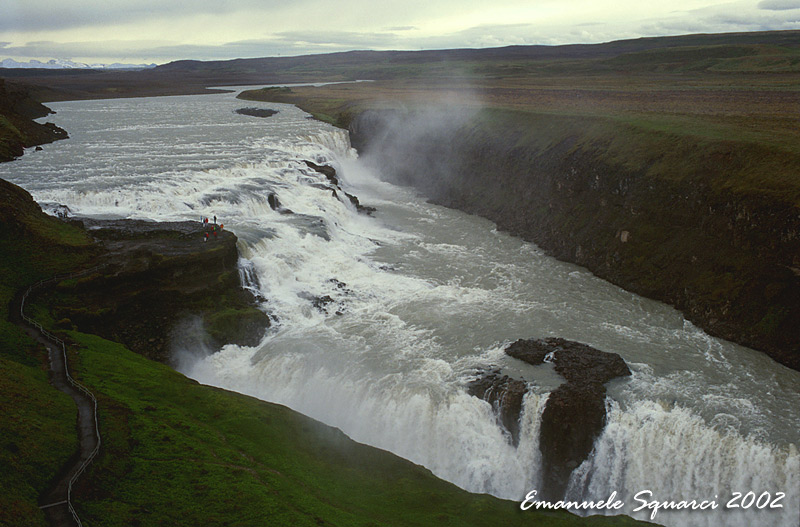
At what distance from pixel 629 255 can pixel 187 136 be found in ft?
171

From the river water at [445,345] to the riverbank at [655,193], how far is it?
68.2 inches

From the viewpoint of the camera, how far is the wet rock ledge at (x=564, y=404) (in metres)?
21.0

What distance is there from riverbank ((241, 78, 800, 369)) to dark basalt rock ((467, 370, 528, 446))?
12500mm

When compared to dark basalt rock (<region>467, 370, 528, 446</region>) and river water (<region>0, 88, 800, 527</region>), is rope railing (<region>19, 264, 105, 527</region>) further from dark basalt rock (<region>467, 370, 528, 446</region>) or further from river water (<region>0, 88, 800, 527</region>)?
dark basalt rock (<region>467, 370, 528, 446</region>)

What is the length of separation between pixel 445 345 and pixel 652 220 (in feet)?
56.1

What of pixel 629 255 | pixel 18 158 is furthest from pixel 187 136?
pixel 629 255

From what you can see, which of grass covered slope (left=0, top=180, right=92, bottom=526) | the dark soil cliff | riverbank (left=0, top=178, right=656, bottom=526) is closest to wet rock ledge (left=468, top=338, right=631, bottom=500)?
riverbank (left=0, top=178, right=656, bottom=526)

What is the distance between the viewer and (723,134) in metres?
36.8

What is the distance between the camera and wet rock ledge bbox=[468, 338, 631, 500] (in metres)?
21.0

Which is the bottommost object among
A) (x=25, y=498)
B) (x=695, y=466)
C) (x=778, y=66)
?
(x=695, y=466)

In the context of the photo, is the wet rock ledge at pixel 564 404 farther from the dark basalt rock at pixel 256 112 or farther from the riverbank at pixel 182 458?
the dark basalt rock at pixel 256 112

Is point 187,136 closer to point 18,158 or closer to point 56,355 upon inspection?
point 18,158

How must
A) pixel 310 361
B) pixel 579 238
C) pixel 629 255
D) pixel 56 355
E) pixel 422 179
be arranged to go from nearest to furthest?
pixel 56 355, pixel 310 361, pixel 629 255, pixel 579 238, pixel 422 179

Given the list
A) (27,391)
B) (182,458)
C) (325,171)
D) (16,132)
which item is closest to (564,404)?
(182,458)
